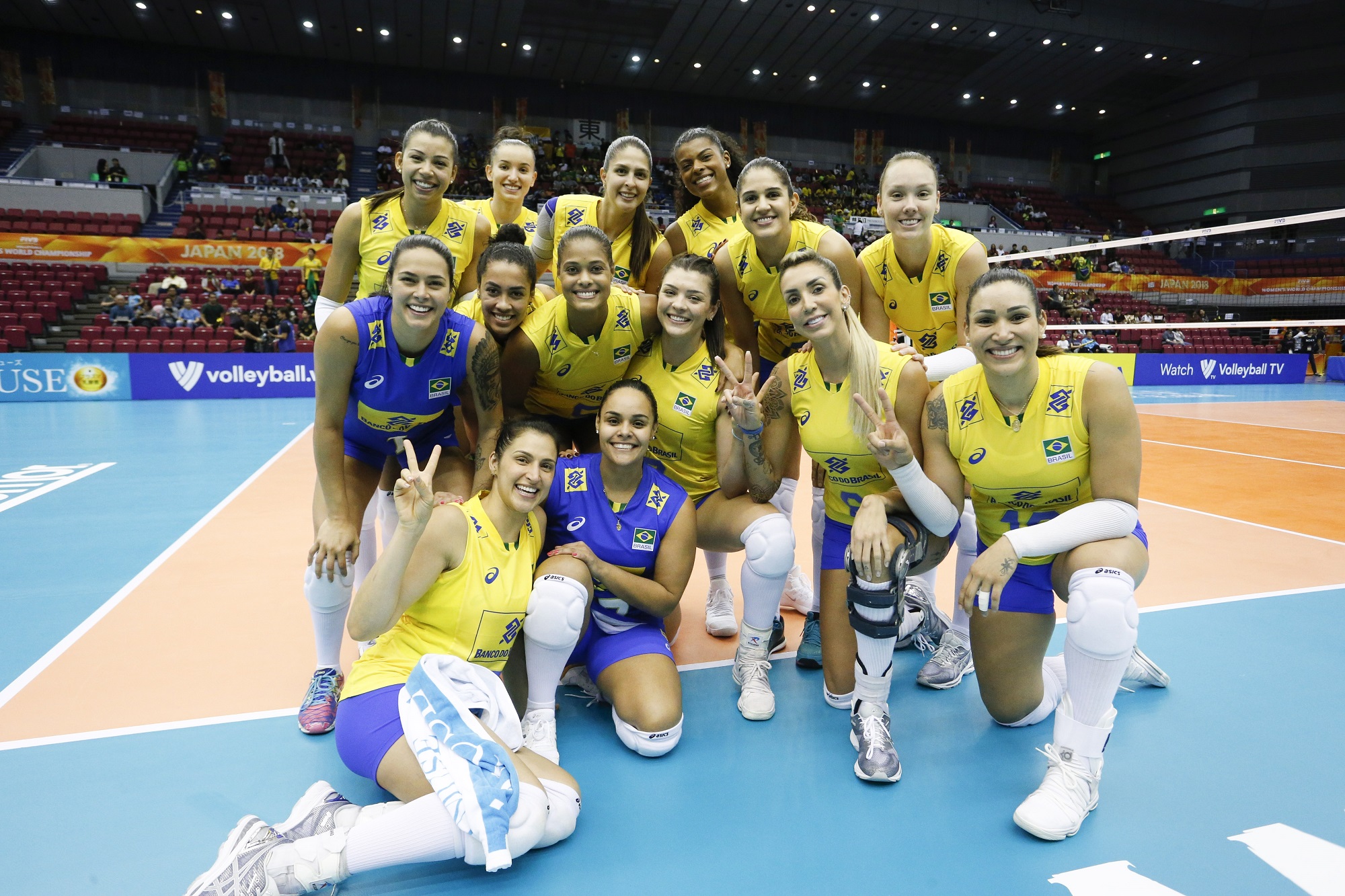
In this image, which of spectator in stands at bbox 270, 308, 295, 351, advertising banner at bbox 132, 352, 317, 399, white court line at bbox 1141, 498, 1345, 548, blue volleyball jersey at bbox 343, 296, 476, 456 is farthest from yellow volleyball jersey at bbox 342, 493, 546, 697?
spectator in stands at bbox 270, 308, 295, 351

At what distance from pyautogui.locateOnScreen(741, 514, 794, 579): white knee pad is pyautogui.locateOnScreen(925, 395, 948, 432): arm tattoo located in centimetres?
66

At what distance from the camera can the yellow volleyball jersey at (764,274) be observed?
3.57 m

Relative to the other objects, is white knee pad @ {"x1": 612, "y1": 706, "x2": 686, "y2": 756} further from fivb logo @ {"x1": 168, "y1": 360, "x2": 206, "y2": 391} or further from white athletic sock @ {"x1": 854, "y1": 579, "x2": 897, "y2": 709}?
fivb logo @ {"x1": 168, "y1": 360, "x2": 206, "y2": 391}

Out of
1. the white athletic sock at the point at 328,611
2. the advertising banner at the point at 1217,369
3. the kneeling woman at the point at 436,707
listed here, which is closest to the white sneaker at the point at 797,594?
the kneeling woman at the point at 436,707

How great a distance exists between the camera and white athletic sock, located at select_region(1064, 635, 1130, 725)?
2207 mm

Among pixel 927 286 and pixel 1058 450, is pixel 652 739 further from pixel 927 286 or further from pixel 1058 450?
pixel 927 286

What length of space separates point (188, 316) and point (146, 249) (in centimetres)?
450

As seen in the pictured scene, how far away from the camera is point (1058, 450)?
2.49 meters

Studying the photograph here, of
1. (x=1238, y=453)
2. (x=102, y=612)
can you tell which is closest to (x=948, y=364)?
(x=102, y=612)

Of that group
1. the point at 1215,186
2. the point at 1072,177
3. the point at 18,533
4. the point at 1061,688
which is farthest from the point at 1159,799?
the point at 1072,177

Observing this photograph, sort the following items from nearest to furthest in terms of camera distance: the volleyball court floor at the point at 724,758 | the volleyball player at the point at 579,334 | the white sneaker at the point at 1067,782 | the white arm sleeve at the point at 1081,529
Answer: the volleyball court floor at the point at 724,758 → the white sneaker at the point at 1067,782 → the white arm sleeve at the point at 1081,529 → the volleyball player at the point at 579,334

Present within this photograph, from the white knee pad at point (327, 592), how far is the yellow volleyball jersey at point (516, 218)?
85.1 inches

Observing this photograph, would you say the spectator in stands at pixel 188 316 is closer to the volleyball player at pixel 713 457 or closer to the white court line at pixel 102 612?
the white court line at pixel 102 612

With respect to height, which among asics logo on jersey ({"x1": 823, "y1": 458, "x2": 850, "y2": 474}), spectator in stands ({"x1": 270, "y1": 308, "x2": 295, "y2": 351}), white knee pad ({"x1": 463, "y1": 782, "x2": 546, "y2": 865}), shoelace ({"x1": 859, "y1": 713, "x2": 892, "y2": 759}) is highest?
spectator in stands ({"x1": 270, "y1": 308, "x2": 295, "y2": 351})
